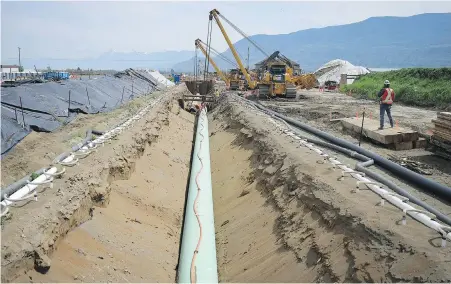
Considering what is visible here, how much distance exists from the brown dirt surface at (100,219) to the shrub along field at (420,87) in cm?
1937

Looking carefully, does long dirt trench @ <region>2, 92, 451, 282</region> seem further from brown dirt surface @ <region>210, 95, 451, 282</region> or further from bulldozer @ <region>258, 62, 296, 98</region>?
bulldozer @ <region>258, 62, 296, 98</region>

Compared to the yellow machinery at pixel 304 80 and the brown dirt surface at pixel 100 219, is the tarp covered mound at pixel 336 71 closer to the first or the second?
the yellow machinery at pixel 304 80

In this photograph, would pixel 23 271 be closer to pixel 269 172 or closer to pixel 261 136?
pixel 269 172

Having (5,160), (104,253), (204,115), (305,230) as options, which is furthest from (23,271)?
(204,115)

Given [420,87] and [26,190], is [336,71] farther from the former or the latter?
[26,190]

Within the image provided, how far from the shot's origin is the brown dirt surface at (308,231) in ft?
14.2

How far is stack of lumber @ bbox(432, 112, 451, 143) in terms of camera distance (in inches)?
402

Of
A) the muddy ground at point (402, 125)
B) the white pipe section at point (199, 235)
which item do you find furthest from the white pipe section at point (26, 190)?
the muddy ground at point (402, 125)

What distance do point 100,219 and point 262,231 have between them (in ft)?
10.1

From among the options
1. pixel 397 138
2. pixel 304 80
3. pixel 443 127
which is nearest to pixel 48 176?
pixel 443 127

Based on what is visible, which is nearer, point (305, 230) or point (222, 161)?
point (305, 230)

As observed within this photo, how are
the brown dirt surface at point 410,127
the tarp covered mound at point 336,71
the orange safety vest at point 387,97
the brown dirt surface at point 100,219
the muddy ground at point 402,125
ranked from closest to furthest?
1. the brown dirt surface at point 100,219
2. the brown dirt surface at point 410,127
3. the muddy ground at point 402,125
4. the orange safety vest at point 387,97
5. the tarp covered mound at point 336,71

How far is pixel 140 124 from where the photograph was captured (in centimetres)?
1361

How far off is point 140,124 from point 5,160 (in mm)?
5291
